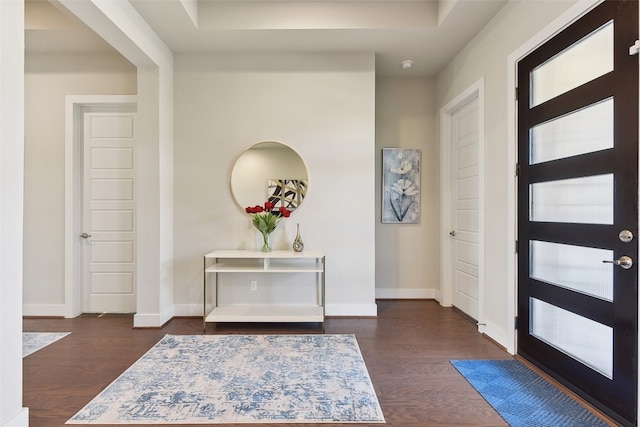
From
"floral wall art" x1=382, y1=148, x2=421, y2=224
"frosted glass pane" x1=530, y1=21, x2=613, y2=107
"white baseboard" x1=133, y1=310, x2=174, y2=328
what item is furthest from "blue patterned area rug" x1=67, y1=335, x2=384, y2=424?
"frosted glass pane" x1=530, y1=21, x2=613, y2=107

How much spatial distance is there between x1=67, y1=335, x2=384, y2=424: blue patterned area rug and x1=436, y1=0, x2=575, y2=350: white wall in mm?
1248

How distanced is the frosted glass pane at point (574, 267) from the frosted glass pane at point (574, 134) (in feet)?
1.94

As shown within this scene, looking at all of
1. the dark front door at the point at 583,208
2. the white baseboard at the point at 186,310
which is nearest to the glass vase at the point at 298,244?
the white baseboard at the point at 186,310

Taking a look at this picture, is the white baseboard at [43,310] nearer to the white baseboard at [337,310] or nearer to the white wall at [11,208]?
the white baseboard at [337,310]

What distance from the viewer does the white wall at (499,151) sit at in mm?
2670

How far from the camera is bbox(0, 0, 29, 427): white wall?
1608mm

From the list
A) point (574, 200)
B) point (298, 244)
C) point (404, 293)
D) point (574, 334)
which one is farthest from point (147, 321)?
point (574, 200)

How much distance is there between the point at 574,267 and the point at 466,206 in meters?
1.58

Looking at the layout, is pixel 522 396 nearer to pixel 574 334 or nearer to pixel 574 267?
pixel 574 334

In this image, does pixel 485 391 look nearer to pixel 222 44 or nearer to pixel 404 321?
pixel 404 321

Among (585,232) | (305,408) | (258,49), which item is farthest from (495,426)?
(258,49)

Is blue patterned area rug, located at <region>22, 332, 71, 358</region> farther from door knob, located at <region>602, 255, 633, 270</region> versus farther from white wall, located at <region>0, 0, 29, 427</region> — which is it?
door knob, located at <region>602, 255, 633, 270</region>

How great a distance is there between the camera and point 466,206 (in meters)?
3.63

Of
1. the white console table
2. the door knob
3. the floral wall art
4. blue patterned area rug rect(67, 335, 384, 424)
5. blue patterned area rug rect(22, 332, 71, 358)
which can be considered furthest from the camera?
the floral wall art
